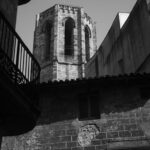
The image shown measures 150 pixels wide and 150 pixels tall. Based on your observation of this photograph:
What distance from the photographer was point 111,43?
19.3m

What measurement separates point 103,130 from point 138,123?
1.02 meters

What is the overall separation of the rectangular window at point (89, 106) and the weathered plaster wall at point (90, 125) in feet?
0.47

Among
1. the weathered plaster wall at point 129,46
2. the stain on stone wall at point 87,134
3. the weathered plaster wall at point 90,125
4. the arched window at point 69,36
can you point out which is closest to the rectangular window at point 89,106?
the weathered plaster wall at point 90,125

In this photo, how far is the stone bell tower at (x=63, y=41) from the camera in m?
34.2

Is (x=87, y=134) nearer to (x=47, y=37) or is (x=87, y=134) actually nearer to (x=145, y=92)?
(x=145, y=92)

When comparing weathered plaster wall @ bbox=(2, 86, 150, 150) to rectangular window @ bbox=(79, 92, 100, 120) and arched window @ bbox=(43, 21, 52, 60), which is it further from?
arched window @ bbox=(43, 21, 52, 60)

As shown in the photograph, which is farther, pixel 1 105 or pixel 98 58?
pixel 98 58

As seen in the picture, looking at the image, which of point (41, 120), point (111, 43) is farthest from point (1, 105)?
point (111, 43)

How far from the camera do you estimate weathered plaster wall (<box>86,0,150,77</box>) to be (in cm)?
1543

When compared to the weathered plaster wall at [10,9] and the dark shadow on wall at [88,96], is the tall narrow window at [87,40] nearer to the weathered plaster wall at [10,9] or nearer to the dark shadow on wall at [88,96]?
the dark shadow on wall at [88,96]

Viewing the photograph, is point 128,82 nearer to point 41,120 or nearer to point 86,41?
point 41,120

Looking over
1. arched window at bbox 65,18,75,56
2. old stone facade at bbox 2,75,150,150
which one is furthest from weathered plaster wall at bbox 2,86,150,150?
arched window at bbox 65,18,75,56

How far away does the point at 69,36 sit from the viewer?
3859 cm

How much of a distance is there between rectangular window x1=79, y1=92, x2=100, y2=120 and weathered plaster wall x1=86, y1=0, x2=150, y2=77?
190 inches
